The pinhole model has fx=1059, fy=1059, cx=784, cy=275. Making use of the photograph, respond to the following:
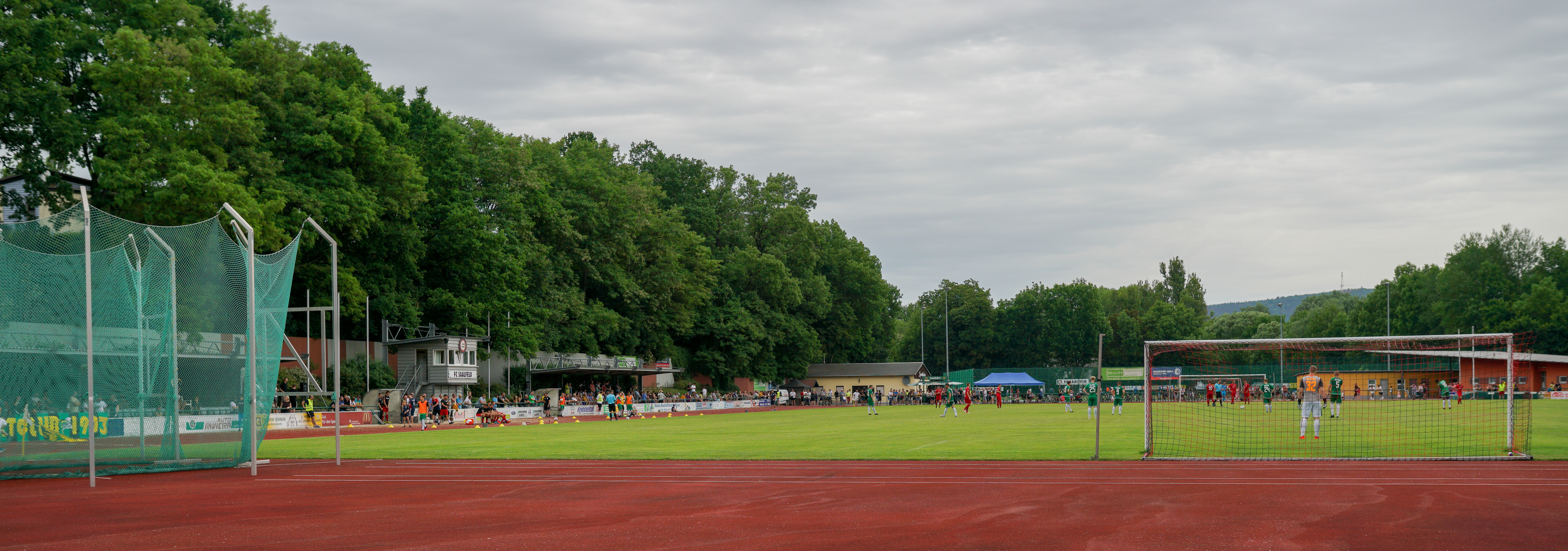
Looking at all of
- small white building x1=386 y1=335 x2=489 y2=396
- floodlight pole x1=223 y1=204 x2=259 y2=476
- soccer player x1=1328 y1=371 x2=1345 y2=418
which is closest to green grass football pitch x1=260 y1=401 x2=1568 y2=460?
soccer player x1=1328 y1=371 x2=1345 y2=418

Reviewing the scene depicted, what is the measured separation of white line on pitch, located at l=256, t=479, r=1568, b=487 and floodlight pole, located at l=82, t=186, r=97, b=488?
2527 millimetres

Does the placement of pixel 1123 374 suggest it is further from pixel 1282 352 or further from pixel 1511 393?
pixel 1511 393

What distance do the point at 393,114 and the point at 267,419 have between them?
27729mm

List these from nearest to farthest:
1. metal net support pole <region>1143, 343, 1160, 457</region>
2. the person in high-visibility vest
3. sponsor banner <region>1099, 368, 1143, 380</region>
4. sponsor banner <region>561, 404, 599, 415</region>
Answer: metal net support pole <region>1143, 343, 1160, 457</region>
the person in high-visibility vest
sponsor banner <region>561, 404, 599, 415</region>
sponsor banner <region>1099, 368, 1143, 380</region>

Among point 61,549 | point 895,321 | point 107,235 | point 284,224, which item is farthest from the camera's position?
point 895,321

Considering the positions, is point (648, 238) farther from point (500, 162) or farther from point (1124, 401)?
point (1124, 401)

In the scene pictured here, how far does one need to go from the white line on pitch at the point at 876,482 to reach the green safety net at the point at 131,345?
3.07 m

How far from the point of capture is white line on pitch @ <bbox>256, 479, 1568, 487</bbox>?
1462cm

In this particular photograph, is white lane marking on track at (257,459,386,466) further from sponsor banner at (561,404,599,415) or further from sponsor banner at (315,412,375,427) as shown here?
sponsor banner at (561,404,599,415)

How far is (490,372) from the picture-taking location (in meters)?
64.0

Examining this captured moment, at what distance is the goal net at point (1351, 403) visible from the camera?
20234 mm

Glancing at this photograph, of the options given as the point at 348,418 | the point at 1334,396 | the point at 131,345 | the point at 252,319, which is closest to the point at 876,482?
the point at 252,319

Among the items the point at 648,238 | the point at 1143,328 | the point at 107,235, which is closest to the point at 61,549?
the point at 107,235

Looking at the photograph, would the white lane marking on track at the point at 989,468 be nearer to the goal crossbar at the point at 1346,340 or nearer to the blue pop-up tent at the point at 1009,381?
the goal crossbar at the point at 1346,340
